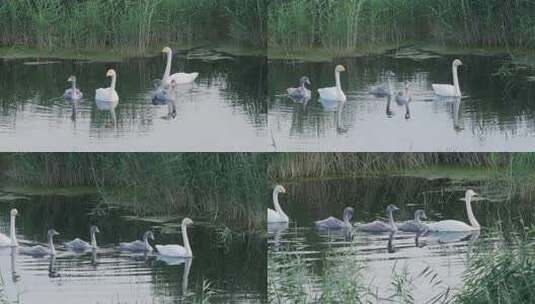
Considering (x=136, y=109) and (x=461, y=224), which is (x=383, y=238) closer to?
(x=461, y=224)

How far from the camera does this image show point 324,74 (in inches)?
246

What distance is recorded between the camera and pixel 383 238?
6270 millimetres

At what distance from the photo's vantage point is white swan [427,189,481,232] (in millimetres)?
6250

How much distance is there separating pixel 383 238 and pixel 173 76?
126 cm

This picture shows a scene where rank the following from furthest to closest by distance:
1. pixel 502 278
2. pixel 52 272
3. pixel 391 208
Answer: pixel 391 208
pixel 52 272
pixel 502 278

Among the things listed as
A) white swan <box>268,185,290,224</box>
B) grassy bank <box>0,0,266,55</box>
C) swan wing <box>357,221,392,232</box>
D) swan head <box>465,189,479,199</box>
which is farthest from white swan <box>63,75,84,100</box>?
swan head <box>465,189,479,199</box>

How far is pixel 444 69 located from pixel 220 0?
3.65ft

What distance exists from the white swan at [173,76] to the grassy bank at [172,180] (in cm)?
35

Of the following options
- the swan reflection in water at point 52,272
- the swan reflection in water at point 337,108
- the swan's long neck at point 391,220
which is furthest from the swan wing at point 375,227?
the swan reflection in water at point 52,272

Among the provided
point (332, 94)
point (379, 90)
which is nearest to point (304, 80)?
point (332, 94)

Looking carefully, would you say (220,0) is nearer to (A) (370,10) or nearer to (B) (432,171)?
(A) (370,10)

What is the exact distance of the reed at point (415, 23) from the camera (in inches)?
245

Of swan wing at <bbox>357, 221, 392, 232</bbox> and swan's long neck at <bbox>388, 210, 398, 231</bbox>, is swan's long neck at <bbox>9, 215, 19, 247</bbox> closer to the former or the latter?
swan wing at <bbox>357, 221, 392, 232</bbox>

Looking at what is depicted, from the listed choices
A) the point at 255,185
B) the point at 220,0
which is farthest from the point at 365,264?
the point at 220,0
